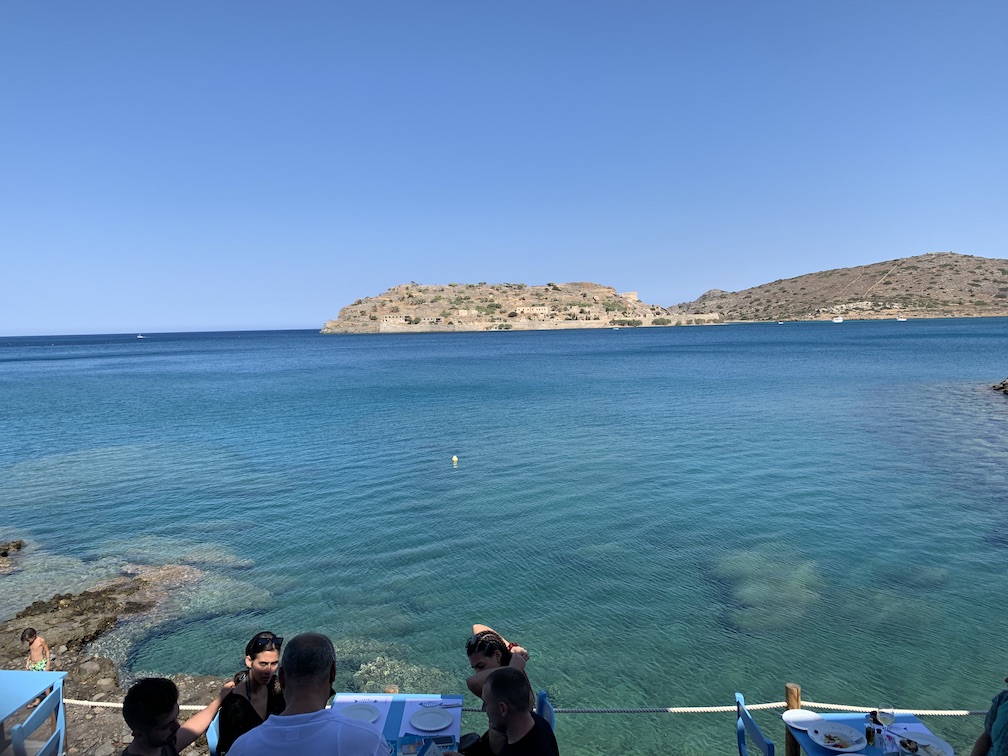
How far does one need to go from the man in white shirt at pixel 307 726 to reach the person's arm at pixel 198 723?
6.19 feet

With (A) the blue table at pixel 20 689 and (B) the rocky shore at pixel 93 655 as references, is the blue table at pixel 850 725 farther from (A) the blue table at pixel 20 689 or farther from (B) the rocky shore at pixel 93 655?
(B) the rocky shore at pixel 93 655

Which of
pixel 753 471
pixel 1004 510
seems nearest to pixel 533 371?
pixel 753 471

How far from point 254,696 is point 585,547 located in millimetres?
11055

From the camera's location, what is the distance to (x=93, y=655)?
10.6m

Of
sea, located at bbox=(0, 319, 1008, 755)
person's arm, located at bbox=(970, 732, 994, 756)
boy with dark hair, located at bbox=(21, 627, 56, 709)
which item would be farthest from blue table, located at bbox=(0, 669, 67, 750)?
person's arm, located at bbox=(970, 732, 994, 756)

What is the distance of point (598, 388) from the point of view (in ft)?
169

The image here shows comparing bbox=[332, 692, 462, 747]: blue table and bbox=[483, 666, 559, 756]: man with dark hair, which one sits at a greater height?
bbox=[483, 666, 559, 756]: man with dark hair

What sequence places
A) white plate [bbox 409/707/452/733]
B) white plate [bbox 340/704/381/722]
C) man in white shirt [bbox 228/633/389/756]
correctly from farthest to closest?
1. white plate [bbox 340/704/381/722]
2. white plate [bbox 409/707/452/733]
3. man in white shirt [bbox 228/633/389/756]

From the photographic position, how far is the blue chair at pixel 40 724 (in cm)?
536


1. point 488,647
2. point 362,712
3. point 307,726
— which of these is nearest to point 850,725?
point 488,647

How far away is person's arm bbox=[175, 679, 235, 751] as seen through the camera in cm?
479

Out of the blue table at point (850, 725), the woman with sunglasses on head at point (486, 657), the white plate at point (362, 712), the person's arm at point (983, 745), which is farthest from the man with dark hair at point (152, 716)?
the person's arm at point (983, 745)

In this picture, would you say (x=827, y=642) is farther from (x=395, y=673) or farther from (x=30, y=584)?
(x=30, y=584)

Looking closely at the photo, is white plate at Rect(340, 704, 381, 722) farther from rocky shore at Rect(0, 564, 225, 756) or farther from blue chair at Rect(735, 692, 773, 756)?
rocky shore at Rect(0, 564, 225, 756)
